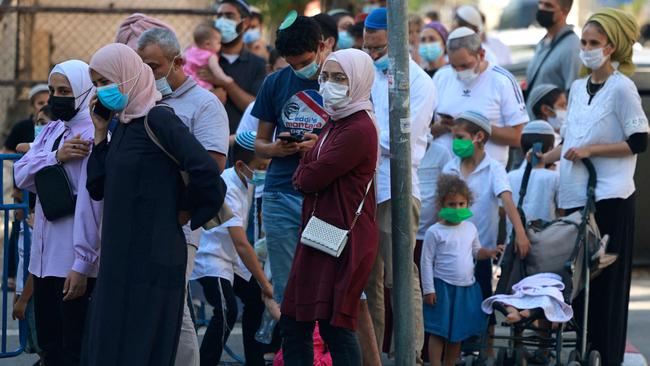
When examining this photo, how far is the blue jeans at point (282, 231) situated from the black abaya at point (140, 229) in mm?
1251

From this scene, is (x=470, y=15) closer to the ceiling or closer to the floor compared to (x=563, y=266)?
closer to the ceiling

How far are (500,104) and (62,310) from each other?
3811 millimetres

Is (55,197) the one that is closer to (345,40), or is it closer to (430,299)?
(430,299)

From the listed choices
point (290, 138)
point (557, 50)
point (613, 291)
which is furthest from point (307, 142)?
point (557, 50)

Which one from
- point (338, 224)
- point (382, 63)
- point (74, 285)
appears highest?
point (382, 63)

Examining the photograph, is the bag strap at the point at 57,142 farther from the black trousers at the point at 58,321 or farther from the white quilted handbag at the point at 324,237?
the white quilted handbag at the point at 324,237

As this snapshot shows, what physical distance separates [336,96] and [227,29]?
13.5 ft

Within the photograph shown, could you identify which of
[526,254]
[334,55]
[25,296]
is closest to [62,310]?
[25,296]

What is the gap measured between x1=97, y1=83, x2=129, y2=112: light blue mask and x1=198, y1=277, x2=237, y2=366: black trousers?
1.87 metres

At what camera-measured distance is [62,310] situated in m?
6.35

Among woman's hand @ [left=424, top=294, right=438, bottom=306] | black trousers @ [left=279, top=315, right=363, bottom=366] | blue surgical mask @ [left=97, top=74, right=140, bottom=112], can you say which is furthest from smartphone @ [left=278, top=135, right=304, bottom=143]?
woman's hand @ [left=424, top=294, right=438, bottom=306]

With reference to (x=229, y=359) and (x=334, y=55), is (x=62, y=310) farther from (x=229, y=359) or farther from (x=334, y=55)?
(x=229, y=359)

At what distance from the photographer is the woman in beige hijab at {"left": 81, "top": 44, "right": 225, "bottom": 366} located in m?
5.82

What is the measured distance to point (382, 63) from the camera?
25.0 feet
